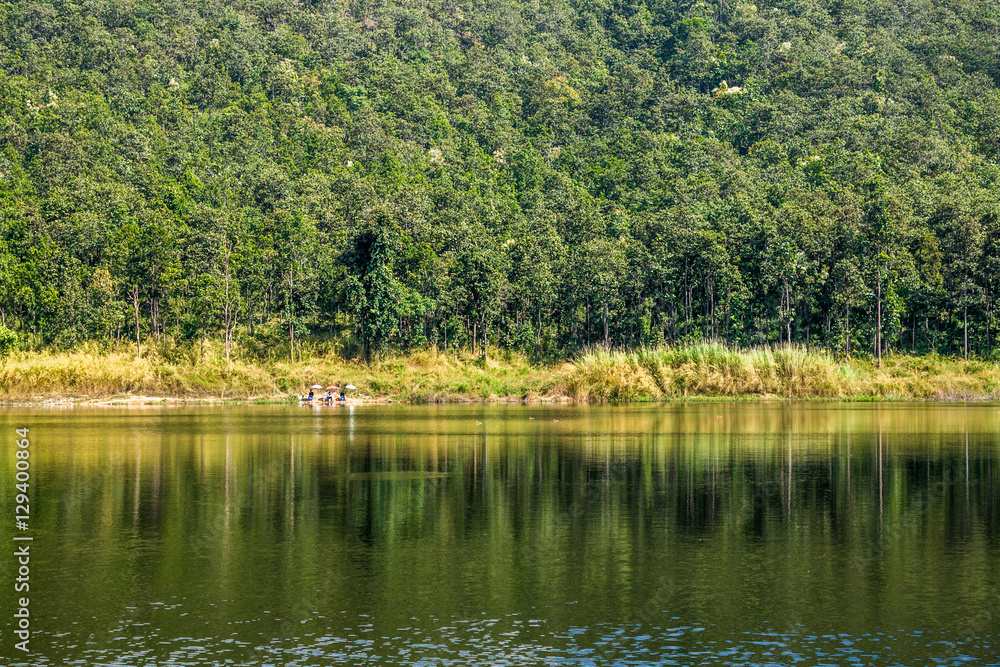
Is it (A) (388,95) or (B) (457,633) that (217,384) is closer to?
(B) (457,633)

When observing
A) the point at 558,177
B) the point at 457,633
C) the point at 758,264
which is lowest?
the point at 457,633

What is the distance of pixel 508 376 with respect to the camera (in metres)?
73.0

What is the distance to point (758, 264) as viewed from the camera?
79312 mm

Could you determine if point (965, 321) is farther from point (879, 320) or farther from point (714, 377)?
point (714, 377)

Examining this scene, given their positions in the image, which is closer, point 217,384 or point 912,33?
point 217,384

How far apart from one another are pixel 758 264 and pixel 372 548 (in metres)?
62.3

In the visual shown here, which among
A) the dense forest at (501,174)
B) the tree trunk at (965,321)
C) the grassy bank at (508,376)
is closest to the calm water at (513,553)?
the grassy bank at (508,376)

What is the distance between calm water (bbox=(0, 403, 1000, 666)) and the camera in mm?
14875

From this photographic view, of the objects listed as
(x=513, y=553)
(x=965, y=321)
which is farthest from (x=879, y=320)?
(x=513, y=553)

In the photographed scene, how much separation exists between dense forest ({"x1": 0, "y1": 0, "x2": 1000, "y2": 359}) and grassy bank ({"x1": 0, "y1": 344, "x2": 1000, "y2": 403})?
4.75m

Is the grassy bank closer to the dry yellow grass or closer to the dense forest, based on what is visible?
the dry yellow grass

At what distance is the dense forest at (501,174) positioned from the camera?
78.9m

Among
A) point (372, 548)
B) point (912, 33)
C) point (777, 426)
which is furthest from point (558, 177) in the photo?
point (372, 548)

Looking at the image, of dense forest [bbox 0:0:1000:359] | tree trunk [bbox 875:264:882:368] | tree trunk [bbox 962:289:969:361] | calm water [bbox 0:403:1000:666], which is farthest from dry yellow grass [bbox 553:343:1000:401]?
calm water [bbox 0:403:1000:666]
